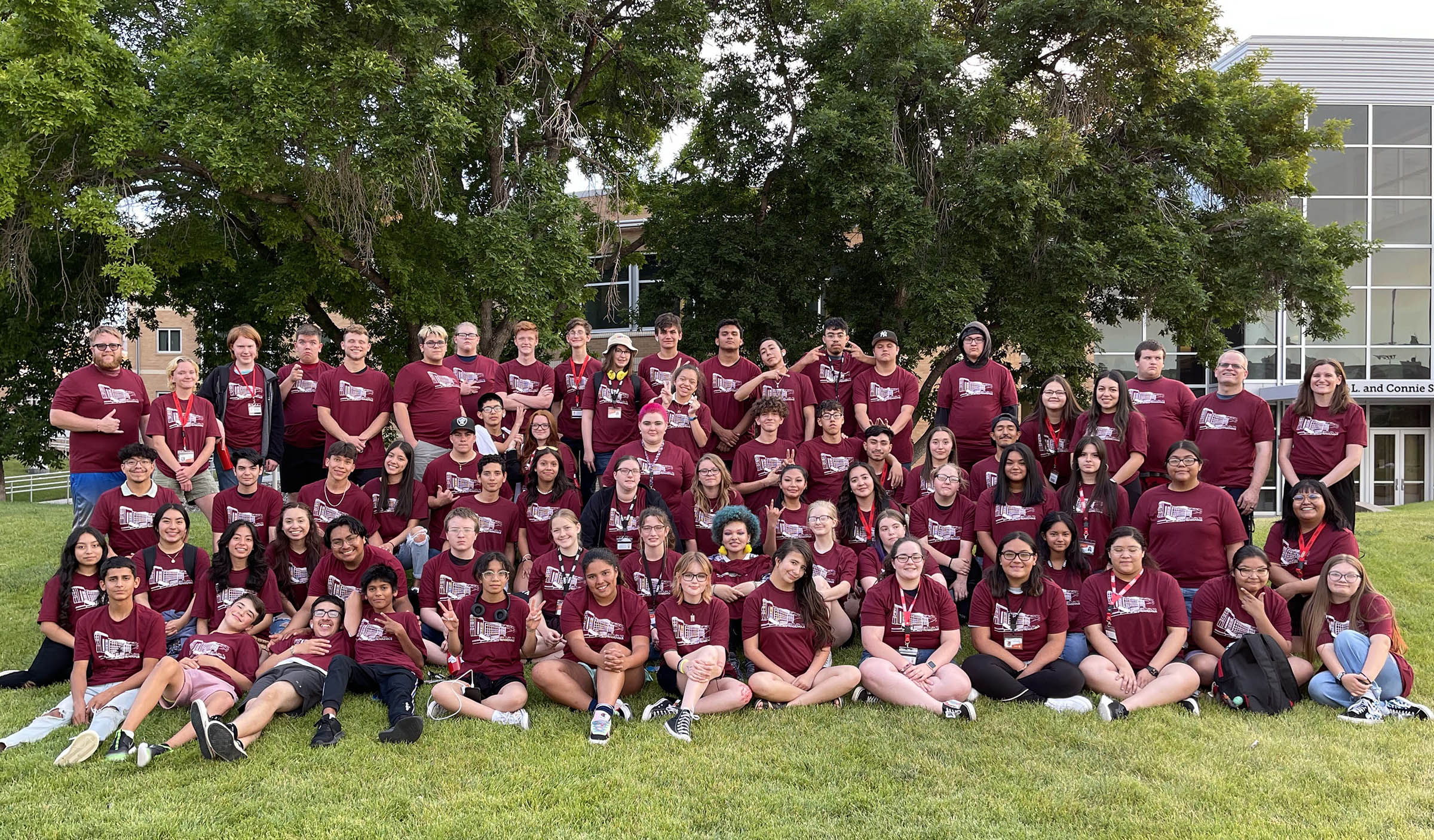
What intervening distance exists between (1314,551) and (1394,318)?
23.6 meters

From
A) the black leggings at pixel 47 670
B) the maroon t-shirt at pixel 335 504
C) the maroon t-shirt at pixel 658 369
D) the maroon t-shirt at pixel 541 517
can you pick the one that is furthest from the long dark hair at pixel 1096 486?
the black leggings at pixel 47 670

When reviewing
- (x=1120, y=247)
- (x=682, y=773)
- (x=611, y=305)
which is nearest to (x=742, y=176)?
(x=611, y=305)

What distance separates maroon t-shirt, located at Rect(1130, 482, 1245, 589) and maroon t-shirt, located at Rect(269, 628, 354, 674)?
574 centimetres

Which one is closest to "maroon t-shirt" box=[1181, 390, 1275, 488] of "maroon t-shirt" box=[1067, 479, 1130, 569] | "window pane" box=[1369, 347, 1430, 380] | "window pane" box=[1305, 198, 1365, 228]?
"maroon t-shirt" box=[1067, 479, 1130, 569]

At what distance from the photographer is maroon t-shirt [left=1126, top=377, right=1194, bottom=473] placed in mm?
7535

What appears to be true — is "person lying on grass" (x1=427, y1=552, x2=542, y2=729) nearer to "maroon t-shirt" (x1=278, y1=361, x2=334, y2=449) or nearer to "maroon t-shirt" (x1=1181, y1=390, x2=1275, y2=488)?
"maroon t-shirt" (x1=278, y1=361, x2=334, y2=449)

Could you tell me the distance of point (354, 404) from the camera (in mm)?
8047

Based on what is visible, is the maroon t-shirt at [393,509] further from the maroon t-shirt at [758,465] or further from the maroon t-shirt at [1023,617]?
the maroon t-shirt at [1023,617]

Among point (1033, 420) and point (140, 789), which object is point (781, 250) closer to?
point (1033, 420)

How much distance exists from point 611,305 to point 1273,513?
20.2 meters

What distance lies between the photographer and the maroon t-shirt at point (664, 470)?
291 inches

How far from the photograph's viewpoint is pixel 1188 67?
15852 millimetres

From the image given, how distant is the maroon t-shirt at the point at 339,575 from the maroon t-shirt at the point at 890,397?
4.35 m

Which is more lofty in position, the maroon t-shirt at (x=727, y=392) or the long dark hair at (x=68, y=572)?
the maroon t-shirt at (x=727, y=392)
